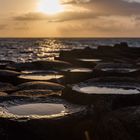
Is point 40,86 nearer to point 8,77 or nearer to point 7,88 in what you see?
point 7,88

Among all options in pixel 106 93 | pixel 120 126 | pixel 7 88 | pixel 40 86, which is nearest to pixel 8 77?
pixel 7 88

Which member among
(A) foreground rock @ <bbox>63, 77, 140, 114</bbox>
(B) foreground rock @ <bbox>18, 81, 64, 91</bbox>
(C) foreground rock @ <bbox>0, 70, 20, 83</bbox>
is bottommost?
(C) foreground rock @ <bbox>0, 70, 20, 83</bbox>

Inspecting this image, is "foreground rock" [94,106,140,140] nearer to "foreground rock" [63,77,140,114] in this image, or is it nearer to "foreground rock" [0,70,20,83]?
"foreground rock" [63,77,140,114]

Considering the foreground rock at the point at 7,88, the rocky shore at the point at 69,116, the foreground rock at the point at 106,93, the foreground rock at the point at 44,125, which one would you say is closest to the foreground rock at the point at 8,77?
the foreground rock at the point at 7,88

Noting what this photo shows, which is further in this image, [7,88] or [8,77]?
[8,77]

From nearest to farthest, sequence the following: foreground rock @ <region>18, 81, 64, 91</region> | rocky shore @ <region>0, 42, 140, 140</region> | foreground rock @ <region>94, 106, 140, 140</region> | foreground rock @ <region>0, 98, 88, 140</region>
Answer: foreground rock @ <region>94, 106, 140, 140</region> < rocky shore @ <region>0, 42, 140, 140</region> < foreground rock @ <region>0, 98, 88, 140</region> < foreground rock @ <region>18, 81, 64, 91</region>

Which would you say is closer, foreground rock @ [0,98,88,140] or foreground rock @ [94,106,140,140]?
foreground rock @ [94,106,140,140]

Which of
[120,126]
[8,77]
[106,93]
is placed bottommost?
[8,77]

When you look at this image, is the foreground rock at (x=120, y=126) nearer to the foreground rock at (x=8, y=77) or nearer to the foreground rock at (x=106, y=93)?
the foreground rock at (x=106, y=93)

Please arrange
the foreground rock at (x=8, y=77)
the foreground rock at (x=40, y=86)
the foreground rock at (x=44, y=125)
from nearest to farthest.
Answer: the foreground rock at (x=44, y=125) < the foreground rock at (x=40, y=86) < the foreground rock at (x=8, y=77)

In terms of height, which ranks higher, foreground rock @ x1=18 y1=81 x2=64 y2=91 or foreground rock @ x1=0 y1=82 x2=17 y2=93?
foreground rock @ x1=18 y1=81 x2=64 y2=91

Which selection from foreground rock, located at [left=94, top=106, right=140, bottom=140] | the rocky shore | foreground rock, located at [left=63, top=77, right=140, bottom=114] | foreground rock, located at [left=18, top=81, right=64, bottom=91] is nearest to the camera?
foreground rock, located at [left=94, top=106, right=140, bottom=140]

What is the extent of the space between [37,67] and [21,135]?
10.9 meters

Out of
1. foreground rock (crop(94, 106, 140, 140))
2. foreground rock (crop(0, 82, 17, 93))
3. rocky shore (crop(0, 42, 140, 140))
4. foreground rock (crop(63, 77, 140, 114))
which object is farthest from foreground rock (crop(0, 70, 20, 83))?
foreground rock (crop(94, 106, 140, 140))
